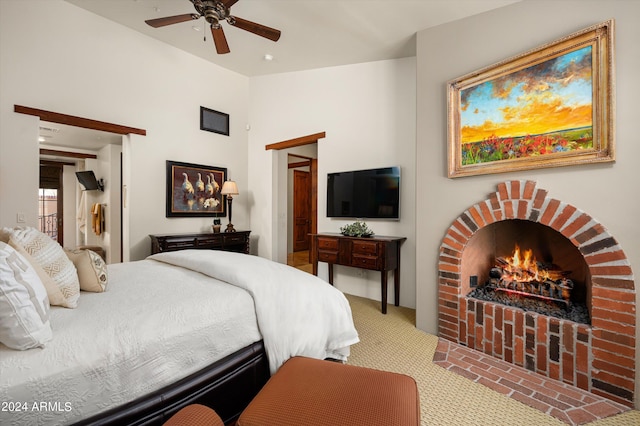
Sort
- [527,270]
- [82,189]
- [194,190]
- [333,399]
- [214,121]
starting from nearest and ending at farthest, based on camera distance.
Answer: [333,399]
[527,270]
[194,190]
[214,121]
[82,189]

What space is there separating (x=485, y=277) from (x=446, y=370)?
1135 millimetres

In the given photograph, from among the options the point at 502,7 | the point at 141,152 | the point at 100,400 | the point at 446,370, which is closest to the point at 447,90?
the point at 502,7

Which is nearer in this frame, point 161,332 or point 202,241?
point 161,332

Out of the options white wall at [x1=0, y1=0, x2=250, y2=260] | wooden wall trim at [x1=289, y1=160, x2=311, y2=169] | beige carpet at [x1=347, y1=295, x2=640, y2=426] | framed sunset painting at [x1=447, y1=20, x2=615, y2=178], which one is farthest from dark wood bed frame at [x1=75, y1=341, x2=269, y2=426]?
wooden wall trim at [x1=289, y1=160, x2=311, y2=169]

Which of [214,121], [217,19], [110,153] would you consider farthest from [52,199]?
[217,19]

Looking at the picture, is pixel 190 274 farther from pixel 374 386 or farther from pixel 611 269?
pixel 611 269

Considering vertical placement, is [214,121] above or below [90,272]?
above

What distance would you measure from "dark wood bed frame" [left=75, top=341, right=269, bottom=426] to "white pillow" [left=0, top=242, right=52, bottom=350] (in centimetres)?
32

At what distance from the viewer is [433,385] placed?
1.91 metres

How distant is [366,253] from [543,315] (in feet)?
5.36

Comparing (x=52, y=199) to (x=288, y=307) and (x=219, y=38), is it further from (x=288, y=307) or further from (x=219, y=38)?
(x=288, y=307)

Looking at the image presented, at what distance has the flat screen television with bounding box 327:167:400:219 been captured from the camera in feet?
11.5

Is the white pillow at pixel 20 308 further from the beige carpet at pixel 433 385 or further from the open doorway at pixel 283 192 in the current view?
the open doorway at pixel 283 192

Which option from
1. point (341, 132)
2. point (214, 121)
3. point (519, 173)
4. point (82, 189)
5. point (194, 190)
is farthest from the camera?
point (82, 189)
